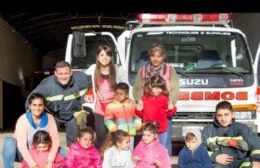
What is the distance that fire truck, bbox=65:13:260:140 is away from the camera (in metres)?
9.55

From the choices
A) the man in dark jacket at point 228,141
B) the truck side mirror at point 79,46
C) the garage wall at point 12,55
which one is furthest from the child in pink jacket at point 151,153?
the garage wall at point 12,55

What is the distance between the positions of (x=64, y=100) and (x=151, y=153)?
1119 mm

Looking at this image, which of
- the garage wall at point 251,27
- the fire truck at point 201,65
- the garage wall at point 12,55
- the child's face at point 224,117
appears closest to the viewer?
the child's face at point 224,117

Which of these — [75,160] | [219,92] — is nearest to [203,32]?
[219,92]

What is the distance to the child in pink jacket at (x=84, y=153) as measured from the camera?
7062 millimetres

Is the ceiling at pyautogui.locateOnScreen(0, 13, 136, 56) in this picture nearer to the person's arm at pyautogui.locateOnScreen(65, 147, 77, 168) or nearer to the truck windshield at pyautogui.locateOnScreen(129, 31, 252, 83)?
the truck windshield at pyautogui.locateOnScreen(129, 31, 252, 83)

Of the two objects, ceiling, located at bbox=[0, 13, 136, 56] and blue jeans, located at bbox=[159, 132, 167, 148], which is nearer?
blue jeans, located at bbox=[159, 132, 167, 148]

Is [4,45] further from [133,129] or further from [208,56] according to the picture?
[133,129]

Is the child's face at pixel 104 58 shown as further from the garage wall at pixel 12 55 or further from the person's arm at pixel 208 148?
the garage wall at pixel 12 55

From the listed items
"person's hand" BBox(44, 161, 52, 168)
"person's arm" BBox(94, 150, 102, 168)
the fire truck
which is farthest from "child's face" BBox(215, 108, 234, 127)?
the fire truck

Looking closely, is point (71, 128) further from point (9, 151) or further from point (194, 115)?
point (194, 115)

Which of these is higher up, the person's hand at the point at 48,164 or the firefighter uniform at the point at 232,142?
the firefighter uniform at the point at 232,142

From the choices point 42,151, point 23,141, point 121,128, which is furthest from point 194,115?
point 23,141

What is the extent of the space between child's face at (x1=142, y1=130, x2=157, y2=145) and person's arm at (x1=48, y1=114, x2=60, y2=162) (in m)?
0.94
